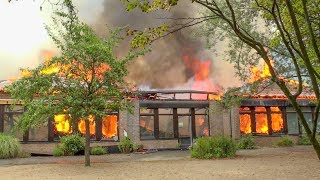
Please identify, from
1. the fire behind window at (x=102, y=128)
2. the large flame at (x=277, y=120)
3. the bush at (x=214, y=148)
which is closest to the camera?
the bush at (x=214, y=148)

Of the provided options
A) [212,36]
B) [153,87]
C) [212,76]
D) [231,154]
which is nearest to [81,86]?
[231,154]

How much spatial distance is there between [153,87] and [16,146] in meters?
17.5

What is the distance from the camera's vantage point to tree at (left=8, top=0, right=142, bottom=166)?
15.3m

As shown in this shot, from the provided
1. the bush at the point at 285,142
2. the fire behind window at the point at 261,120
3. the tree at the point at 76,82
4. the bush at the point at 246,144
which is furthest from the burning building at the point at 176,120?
the tree at the point at 76,82

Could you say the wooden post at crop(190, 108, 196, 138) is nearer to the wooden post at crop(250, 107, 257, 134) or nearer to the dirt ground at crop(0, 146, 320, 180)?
the wooden post at crop(250, 107, 257, 134)

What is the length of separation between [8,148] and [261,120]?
18062 mm

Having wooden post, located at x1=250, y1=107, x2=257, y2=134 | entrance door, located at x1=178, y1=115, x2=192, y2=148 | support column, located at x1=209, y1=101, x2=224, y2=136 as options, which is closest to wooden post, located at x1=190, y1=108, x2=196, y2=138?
entrance door, located at x1=178, y1=115, x2=192, y2=148

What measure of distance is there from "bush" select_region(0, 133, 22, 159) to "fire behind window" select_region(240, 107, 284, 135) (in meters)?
15.8

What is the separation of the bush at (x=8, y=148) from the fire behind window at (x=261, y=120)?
15.8 metres

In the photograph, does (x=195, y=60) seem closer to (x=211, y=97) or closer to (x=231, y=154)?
(x=211, y=97)

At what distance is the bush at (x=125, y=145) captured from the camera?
24.0 meters

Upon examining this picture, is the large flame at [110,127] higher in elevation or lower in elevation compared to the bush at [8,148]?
higher

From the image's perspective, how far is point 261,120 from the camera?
96.6 feet

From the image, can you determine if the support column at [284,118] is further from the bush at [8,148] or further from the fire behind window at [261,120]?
the bush at [8,148]
